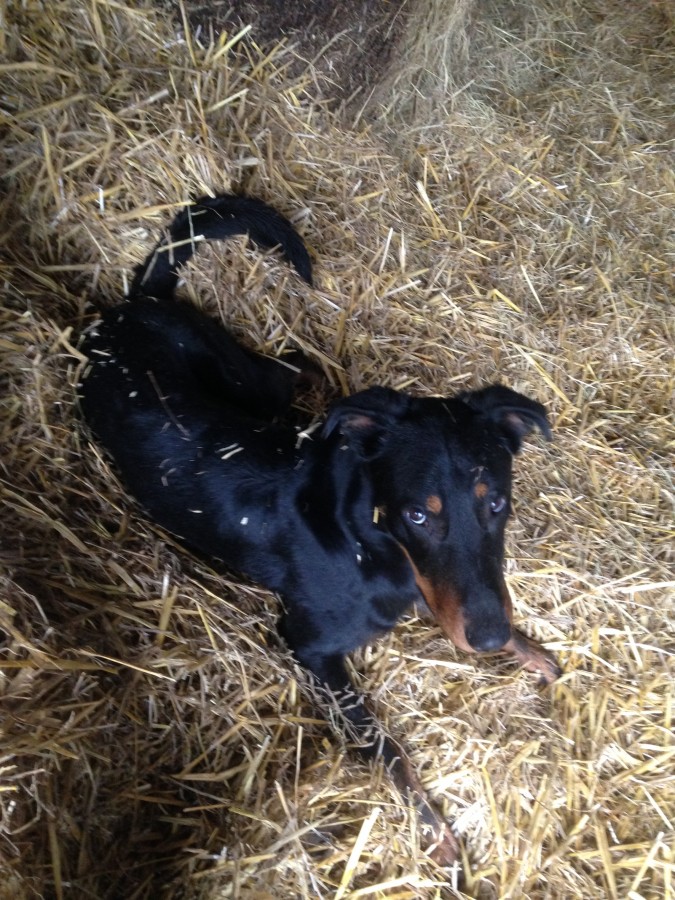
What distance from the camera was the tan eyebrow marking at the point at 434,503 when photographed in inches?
85.0

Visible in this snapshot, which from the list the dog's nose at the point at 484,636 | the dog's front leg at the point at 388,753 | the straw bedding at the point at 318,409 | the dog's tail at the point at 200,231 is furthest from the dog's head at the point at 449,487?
the dog's tail at the point at 200,231

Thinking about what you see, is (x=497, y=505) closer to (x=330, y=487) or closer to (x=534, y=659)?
(x=330, y=487)

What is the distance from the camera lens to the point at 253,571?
2645mm

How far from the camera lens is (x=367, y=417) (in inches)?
91.4

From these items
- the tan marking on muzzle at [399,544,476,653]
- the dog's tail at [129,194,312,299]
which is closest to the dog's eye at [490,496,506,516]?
the tan marking on muzzle at [399,544,476,653]

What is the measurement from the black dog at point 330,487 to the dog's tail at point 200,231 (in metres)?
0.02

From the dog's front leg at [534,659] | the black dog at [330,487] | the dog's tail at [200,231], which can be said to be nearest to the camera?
the black dog at [330,487]

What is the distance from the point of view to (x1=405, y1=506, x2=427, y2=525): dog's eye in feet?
7.19

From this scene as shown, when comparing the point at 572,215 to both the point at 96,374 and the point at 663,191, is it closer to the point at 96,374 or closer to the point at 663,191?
the point at 663,191

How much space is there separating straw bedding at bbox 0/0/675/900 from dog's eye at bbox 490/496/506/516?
2.47 feet

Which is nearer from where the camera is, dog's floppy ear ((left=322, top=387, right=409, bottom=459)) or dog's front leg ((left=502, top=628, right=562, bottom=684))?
dog's floppy ear ((left=322, top=387, right=409, bottom=459))

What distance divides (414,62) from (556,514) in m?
2.84

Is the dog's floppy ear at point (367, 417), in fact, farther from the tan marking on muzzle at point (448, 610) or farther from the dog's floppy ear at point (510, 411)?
the tan marking on muzzle at point (448, 610)

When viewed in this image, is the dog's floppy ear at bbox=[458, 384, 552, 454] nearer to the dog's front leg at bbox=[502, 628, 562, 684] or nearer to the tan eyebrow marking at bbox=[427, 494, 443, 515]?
the tan eyebrow marking at bbox=[427, 494, 443, 515]
